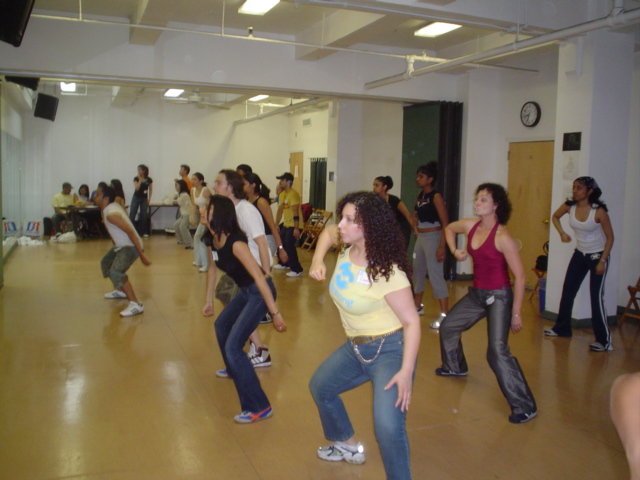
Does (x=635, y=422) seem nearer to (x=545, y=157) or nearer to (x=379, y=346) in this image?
(x=379, y=346)

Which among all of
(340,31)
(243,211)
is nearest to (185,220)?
(340,31)

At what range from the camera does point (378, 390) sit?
2.42 metres

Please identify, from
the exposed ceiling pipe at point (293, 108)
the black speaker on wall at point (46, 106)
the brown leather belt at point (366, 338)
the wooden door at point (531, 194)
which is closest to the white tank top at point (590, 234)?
the wooden door at point (531, 194)

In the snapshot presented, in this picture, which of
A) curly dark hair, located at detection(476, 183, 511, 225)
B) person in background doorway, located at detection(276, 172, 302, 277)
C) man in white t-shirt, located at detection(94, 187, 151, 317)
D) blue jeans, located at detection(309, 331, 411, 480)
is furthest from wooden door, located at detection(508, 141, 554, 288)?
blue jeans, located at detection(309, 331, 411, 480)

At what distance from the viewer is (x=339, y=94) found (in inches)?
342

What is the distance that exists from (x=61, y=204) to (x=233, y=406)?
11.4m

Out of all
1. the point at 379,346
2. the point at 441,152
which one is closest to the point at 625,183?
the point at 441,152

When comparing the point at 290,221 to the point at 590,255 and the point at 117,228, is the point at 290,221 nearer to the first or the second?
the point at 117,228

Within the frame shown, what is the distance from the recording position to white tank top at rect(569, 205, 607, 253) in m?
5.53

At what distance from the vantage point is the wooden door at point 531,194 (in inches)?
316

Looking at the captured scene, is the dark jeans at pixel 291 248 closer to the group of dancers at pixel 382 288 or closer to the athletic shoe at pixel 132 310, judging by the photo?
the group of dancers at pixel 382 288

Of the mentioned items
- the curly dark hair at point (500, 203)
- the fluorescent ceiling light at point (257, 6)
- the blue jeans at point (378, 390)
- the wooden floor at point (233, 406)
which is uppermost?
the fluorescent ceiling light at point (257, 6)

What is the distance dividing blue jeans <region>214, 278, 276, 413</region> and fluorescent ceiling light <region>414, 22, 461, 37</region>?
523cm

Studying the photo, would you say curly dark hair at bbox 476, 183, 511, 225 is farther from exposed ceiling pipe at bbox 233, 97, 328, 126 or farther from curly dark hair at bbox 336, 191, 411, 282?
exposed ceiling pipe at bbox 233, 97, 328, 126
